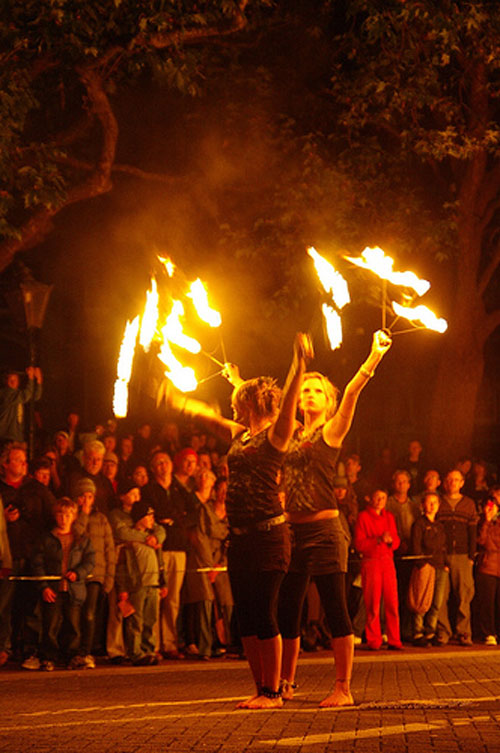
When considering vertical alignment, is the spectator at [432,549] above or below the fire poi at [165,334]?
below

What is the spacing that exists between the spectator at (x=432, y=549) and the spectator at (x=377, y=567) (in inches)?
20.6

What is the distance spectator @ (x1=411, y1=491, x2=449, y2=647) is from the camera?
15.3 m

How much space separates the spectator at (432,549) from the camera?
15341 mm

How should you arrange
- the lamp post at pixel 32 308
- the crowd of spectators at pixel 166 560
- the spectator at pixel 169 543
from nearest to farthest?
the crowd of spectators at pixel 166 560 → the spectator at pixel 169 543 → the lamp post at pixel 32 308

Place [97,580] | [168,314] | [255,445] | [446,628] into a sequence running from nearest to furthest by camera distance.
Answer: [255,445] → [168,314] → [97,580] → [446,628]

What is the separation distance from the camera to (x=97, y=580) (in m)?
12.9

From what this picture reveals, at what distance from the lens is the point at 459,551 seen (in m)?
15.6

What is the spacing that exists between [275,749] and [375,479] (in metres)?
13.5

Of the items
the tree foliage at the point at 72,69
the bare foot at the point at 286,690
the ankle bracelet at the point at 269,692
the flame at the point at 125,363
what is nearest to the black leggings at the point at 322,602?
the bare foot at the point at 286,690

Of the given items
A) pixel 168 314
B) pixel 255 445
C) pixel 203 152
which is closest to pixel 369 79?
pixel 203 152

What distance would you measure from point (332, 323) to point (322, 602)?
1.71 m

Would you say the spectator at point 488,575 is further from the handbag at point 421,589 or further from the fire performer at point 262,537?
the fire performer at point 262,537

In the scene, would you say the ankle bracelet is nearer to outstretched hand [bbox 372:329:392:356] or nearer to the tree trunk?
outstretched hand [bbox 372:329:392:356]

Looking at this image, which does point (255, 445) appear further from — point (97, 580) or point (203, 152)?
Answer: point (203, 152)
